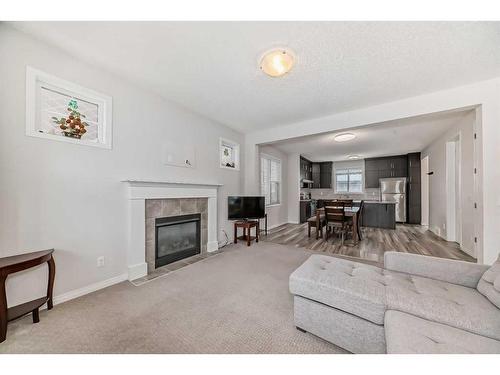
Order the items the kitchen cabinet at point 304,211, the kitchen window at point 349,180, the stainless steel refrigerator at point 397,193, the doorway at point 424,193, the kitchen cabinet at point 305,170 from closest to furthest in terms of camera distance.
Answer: the doorway at point 424,193, the stainless steel refrigerator at point 397,193, the kitchen cabinet at point 304,211, the kitchen cabinet at point 305,170, the kitchen window at point 349,180

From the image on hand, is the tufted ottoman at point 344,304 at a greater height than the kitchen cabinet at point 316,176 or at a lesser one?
lesser

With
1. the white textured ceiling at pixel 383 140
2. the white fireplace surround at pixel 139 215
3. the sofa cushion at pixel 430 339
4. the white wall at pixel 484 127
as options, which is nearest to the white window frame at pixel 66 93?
the white fireplace surround at pixel 139 215

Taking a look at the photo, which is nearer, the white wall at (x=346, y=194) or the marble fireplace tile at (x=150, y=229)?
the marble fireplace tile at (x=150, y=229)

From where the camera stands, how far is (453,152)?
4242 mm

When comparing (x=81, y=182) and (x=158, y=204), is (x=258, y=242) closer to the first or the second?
(x=158, y=204)

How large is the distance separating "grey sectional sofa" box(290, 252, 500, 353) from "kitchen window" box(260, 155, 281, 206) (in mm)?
4033

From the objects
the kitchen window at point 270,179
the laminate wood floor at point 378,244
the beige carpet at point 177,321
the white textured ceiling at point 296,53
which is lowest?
the laminate wood floor at point 378,244

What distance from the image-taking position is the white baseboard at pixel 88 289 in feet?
6.50

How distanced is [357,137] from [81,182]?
5567mm

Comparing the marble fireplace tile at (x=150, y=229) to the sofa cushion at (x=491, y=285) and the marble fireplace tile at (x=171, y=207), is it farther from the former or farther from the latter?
the sofa cushion at (x=491, y=285)

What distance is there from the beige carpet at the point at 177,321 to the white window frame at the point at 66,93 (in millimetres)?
1758

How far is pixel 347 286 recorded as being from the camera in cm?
140

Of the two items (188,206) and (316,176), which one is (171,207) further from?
(316,176)

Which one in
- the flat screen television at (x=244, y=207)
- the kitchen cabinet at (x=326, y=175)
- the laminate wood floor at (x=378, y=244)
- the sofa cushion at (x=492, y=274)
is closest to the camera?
the sofa cushion at (x=492, y=274)
